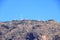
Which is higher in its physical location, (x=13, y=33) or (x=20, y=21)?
(x=20, y=21)

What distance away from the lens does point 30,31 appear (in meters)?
134

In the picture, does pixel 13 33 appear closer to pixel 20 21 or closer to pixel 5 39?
pixel 5 39

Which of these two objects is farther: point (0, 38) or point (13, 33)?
point (13, 33)

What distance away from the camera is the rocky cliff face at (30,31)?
126250mm

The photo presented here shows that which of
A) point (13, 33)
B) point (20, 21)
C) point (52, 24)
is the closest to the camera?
point (13, 33)

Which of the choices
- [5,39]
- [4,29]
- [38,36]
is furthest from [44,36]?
[4,29]

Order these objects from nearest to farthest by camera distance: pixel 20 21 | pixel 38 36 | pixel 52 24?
pixel 38 36
pixel 52 24
pixel 20 21

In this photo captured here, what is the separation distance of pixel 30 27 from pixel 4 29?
10755 mm

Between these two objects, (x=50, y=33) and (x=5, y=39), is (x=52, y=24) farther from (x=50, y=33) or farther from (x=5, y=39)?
(x=5, y=39)

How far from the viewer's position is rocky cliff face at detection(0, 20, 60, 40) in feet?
414

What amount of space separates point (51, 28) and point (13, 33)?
51.9 ft

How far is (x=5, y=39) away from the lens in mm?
131875

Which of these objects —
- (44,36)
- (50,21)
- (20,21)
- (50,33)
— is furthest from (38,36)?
(20,21)

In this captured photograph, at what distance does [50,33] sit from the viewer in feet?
442
